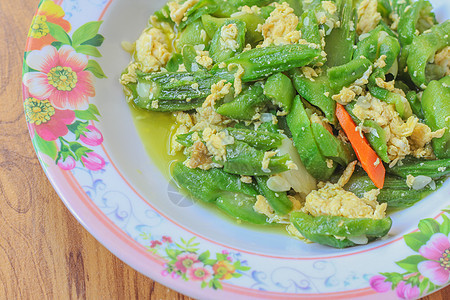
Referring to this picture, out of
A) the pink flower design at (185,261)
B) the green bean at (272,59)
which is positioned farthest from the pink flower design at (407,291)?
the green bean at (272,59)

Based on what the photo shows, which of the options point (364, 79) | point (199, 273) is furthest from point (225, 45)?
point (199, 273)

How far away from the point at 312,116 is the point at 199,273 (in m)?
1.10

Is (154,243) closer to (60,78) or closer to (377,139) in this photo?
(60,78)

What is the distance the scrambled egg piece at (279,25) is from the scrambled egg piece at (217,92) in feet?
1.23

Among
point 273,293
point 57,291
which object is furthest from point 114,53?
point 273,293

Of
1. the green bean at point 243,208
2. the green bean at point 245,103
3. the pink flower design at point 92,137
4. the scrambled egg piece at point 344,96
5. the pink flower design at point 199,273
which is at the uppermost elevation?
the scrambled egg piece at point 344,96

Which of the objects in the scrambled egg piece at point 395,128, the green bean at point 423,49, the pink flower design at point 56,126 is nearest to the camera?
the pink flower design at point 56,126

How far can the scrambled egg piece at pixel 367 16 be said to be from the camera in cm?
301

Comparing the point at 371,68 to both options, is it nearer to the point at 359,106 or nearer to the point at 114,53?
the point at 359,106

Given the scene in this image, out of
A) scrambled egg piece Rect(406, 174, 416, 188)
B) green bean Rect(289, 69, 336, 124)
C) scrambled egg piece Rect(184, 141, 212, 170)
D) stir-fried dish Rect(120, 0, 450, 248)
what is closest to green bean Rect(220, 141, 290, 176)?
stir-fried dish Rect(120, 0, 450, 248)

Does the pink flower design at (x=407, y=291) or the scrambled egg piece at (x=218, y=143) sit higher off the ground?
the scrambled egg piece at (x=218, y=143)

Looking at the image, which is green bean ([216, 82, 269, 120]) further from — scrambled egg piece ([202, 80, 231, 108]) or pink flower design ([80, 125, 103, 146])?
pink flower design ([80, 125, 103, 146])

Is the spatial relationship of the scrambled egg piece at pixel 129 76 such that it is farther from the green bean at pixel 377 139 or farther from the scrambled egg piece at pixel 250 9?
the green bean at pixel 377 139

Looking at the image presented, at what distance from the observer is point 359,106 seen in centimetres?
257
